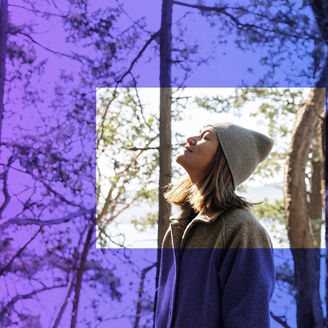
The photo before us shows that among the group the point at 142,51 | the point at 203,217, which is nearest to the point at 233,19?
the point at 142,51

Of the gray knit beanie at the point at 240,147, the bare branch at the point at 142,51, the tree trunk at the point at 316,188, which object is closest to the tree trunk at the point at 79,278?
the bare branch at the point at 142,51

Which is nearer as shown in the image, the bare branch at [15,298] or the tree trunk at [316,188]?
the bare branch at [15,298]

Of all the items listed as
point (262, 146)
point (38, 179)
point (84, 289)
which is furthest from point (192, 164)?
point (84, 289)

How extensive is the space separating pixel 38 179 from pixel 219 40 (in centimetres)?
130

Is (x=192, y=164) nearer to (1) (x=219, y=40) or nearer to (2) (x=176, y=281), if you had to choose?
(2) (x=176, y=281)

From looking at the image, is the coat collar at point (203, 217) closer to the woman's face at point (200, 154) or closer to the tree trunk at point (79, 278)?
the woman's face at point (200, 154)

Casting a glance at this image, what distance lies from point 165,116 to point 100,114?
505 mm

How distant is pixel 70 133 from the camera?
7.77 feet

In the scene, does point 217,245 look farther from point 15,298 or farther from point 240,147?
point 15,298

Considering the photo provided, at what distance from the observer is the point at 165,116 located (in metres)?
2.21

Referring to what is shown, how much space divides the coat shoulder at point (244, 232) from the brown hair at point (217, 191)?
35mm

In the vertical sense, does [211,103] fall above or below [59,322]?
above

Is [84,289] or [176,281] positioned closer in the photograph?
[176,281]

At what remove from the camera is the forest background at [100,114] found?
89.0 inches
